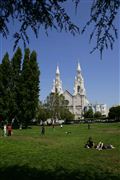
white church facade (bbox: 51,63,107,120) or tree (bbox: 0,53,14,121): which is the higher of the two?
white church facade (bbox: 51,63,107,120)

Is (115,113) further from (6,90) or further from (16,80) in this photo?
(6,90)

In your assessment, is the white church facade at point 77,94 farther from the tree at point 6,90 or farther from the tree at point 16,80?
the tree at point 6,90

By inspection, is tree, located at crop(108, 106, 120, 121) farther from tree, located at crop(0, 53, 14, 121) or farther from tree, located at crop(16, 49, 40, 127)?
tree, located at crop(0, 53, 14, 121)

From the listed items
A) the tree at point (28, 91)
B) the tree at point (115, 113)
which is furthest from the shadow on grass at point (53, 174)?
the tree at point (115, 113)

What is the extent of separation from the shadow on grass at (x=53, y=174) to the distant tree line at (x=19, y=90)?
4752 cm

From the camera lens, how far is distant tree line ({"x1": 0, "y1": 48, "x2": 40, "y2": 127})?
63219 millimetres

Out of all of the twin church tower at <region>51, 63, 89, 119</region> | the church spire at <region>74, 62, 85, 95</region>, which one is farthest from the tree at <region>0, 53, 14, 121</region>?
the church spire at <region>74, 62, 85, 95</region>

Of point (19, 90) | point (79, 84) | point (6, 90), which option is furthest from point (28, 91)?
point (79, 84)

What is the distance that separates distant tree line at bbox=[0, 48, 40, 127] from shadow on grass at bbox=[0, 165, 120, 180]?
47520 millimetres

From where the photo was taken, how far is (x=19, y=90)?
209 feet

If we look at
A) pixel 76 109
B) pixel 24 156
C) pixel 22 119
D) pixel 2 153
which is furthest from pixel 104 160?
pixel 76 109

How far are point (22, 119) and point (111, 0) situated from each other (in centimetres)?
5644

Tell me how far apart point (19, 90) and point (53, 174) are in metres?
50.1

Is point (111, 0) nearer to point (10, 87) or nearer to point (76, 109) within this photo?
point (10, 87)
